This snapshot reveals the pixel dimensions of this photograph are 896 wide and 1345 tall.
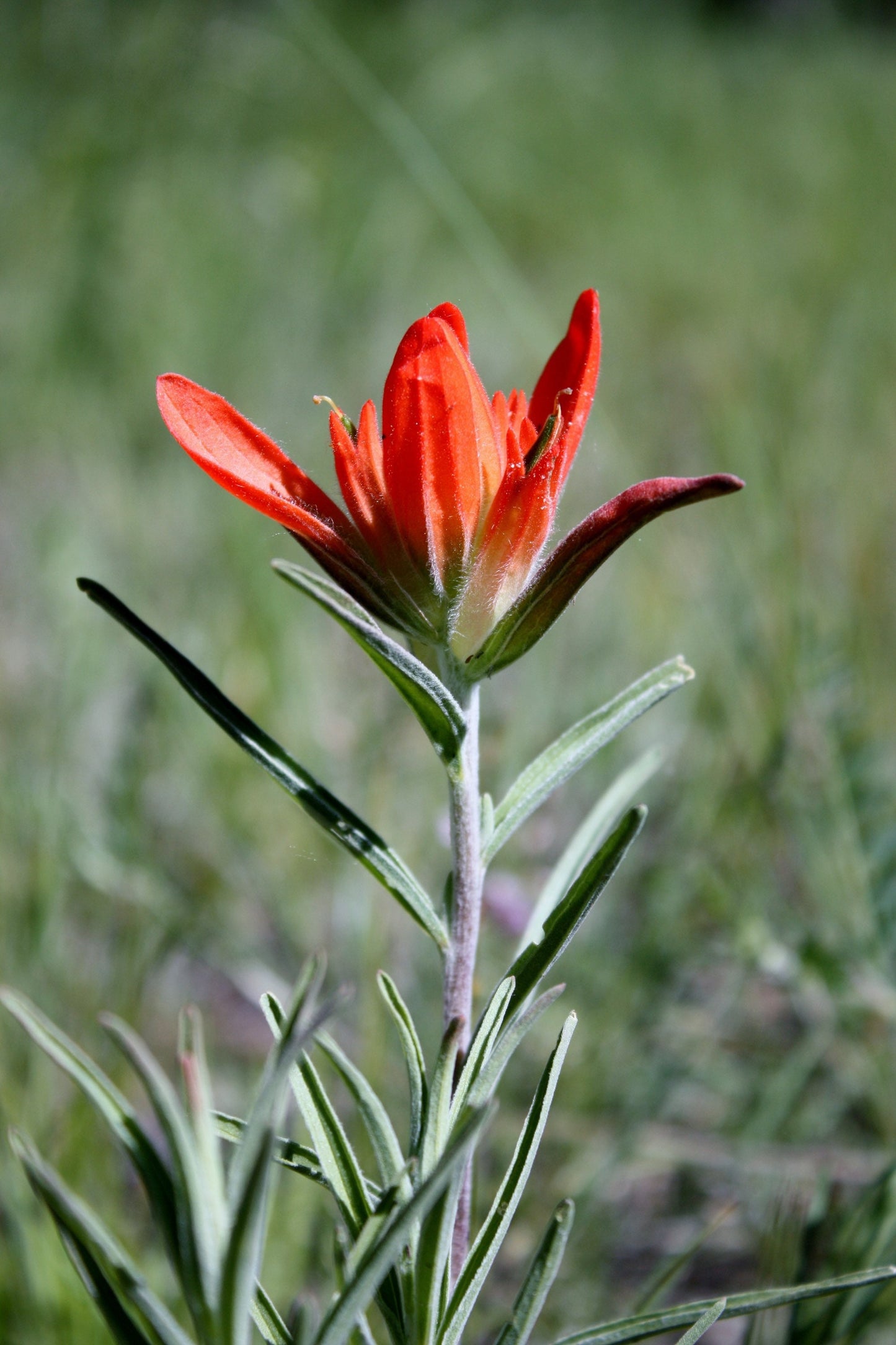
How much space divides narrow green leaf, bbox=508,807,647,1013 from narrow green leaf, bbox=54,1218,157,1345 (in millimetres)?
218

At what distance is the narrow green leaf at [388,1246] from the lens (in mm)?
383

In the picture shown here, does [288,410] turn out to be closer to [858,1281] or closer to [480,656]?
[480,656]

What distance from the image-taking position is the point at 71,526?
216cm

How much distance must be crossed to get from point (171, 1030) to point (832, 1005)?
799mm

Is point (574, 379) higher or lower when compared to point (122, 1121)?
higher

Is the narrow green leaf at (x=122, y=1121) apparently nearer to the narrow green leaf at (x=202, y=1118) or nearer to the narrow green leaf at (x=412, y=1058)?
the narrow green leaf at (x=202, y=1118)

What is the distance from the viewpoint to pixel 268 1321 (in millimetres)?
488

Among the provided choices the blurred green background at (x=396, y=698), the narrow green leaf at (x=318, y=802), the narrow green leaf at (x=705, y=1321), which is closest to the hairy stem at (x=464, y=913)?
the narrow green leaf at (x=318, y=802)

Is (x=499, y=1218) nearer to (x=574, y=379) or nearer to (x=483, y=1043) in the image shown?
(x=483, y=1043)

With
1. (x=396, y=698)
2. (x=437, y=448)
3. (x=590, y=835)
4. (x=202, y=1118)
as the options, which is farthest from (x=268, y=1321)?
(x=396, y=698)

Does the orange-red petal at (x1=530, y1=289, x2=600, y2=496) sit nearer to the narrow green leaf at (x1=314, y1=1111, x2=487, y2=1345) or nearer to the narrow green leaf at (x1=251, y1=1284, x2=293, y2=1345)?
the narrow green leaf at (x1=314, y1=1111, x2=487, y2=1345)

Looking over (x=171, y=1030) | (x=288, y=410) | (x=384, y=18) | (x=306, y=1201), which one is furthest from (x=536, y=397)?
(x=384, y=18)

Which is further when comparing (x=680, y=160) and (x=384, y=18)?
(x=384, y=18)

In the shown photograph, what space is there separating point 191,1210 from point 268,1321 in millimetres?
150
